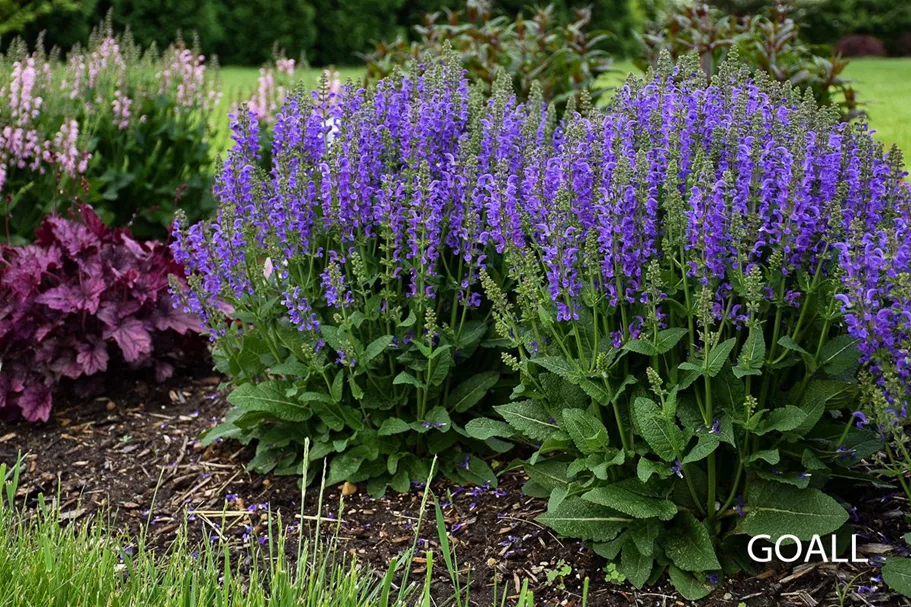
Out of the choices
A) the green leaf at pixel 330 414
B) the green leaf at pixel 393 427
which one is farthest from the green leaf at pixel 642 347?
the green leaf at pixel 330 414

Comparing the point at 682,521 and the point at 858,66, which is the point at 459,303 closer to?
the point at 682,521

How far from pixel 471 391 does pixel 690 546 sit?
100cm

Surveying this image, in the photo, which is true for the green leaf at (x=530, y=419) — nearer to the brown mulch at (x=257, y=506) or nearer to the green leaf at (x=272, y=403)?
the brown mulch at (x=257, y=506)

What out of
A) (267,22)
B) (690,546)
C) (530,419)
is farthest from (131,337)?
A: (267,22)

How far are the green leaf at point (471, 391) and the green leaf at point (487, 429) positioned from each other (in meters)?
0.27

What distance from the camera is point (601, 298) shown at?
9.31 ft

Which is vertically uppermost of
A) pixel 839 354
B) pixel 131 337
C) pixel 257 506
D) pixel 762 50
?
pixel 762 50

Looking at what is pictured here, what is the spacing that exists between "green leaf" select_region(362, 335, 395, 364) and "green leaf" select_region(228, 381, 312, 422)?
359 millimetres

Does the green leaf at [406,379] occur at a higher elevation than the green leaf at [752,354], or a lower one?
lower

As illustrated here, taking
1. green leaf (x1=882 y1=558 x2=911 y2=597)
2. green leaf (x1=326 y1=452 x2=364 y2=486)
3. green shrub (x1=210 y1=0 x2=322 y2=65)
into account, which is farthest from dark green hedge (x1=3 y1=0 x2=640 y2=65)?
green leaf (x1=882 y1=558 x2=911 y2=597)

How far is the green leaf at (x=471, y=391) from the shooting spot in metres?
3.50

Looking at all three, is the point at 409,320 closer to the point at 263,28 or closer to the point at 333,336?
the point at 333,336

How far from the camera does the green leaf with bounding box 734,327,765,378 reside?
8.58 ft

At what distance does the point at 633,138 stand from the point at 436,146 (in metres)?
0.77
